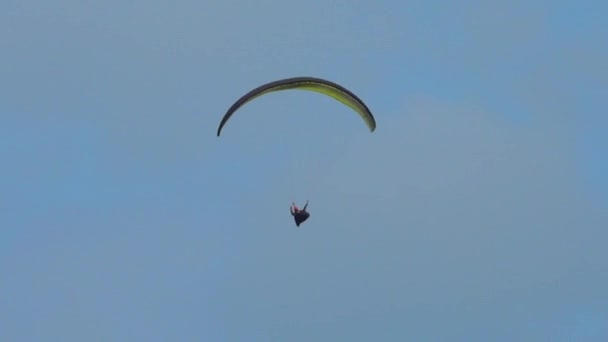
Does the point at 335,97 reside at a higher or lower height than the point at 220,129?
higher

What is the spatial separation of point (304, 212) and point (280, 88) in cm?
1016

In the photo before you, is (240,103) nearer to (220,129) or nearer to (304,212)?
(220,129)

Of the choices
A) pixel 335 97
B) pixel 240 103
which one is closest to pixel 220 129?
pixel 240 103

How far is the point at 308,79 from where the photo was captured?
8788 centimetres

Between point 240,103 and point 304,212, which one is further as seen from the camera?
point 304,212

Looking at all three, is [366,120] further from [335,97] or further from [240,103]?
[240,103]

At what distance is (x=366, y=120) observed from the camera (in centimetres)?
9119

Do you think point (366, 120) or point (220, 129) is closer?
point (220, 129)

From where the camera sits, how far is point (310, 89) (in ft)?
293

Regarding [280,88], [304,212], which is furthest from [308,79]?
[304,212]

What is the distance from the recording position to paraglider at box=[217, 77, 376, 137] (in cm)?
8581

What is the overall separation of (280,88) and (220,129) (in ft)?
17.4

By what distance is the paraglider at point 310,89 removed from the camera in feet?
282

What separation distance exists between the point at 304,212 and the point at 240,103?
1103 cm
